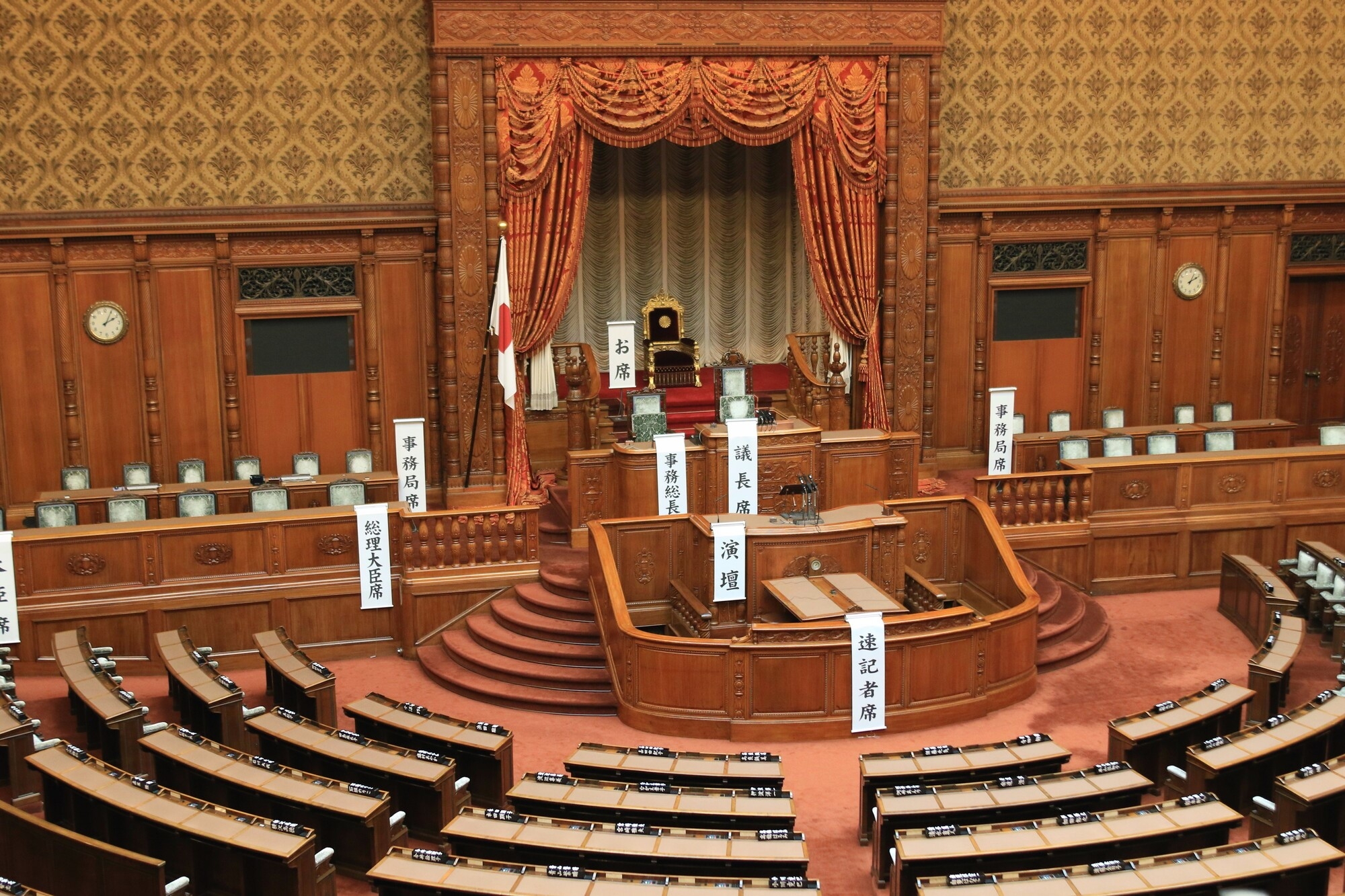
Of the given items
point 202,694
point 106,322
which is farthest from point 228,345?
point 202,694

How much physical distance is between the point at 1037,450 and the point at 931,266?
2.26 m

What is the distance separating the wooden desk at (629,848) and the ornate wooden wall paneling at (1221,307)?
11.0 metres

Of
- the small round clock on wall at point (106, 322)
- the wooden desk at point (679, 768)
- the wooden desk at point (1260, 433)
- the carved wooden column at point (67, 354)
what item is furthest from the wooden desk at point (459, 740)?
the wooden desk at point (1260, 433)

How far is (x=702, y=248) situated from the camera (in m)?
17.8

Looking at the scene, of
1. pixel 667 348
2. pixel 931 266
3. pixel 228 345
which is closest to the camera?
pixel 228 345

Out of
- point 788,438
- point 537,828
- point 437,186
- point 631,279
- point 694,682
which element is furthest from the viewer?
point 631,279

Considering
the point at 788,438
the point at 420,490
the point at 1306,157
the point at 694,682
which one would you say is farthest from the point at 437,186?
the point at 1306,157

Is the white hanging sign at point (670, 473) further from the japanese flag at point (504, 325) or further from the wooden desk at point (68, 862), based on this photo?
the wooden desk at point (68, 862)

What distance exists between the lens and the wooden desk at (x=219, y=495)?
13.2 meters

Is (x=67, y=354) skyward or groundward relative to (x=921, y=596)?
skyward

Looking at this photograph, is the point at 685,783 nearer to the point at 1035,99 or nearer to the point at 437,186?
the point at 437,186

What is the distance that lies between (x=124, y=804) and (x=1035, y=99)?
40.0ft

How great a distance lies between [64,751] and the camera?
879cm

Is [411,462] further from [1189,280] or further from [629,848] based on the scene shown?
[1189,280]
